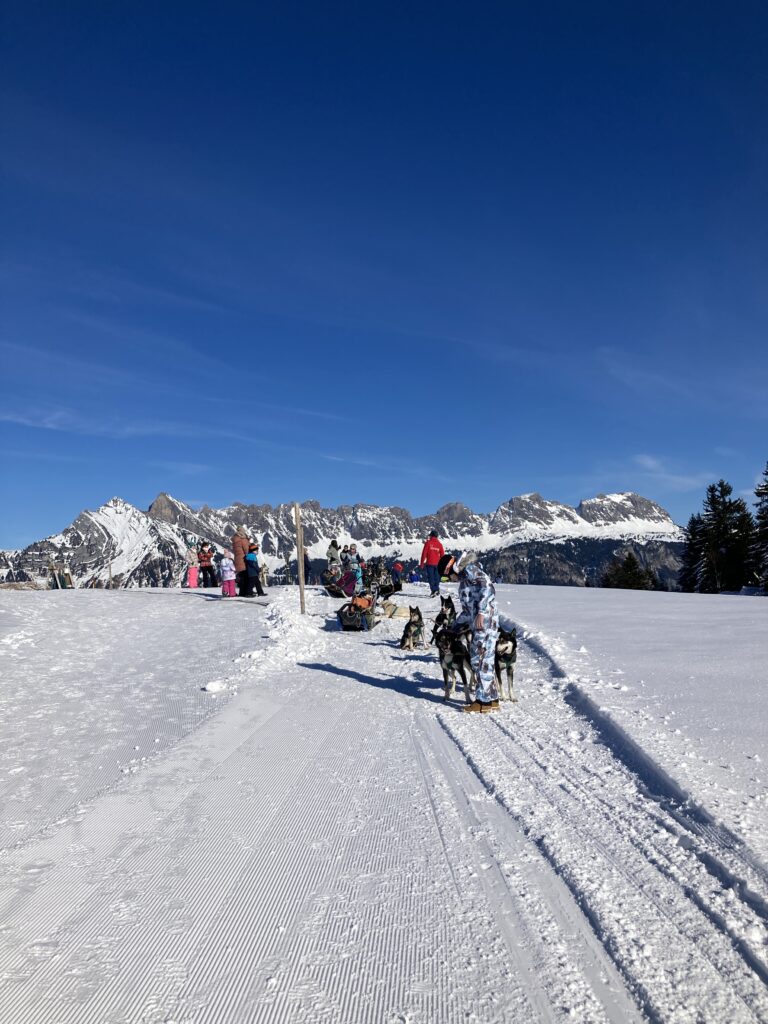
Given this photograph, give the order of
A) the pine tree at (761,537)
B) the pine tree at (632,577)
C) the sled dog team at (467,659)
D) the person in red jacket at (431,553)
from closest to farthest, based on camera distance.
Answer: the sled dog team at (467,659)
the person in red jacket at (431,553)
the pine tree at (761,537)
the pine tree at (632,577)

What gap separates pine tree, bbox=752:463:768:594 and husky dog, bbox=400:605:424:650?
32.1 m

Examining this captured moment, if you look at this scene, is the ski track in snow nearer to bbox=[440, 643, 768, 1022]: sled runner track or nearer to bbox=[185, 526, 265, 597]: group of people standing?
bbox=[440, 643, 768, 1022]: sled runner track

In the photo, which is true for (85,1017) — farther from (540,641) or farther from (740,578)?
(740,578)

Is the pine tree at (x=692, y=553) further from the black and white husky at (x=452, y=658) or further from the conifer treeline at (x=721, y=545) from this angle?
the black and white husky at (x=452, y=658)

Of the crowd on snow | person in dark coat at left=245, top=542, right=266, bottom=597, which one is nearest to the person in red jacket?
the crowd on snow

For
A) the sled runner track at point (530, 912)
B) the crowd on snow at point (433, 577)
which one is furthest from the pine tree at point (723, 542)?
the sled runner track at point (530, 912)

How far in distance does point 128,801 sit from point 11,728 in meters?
3.36

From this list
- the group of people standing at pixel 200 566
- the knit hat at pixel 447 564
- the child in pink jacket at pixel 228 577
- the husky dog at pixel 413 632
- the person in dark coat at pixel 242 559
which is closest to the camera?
the knit hat at pixel 447 564

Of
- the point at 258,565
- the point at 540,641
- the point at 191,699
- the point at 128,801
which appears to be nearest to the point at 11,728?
the point at 191,699

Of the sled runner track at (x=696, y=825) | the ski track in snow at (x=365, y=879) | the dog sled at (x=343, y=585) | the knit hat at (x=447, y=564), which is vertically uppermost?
the knit hat at (x=447, y=564)

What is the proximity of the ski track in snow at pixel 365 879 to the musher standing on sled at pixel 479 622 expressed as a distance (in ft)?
1.10

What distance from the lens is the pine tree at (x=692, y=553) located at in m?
46.2

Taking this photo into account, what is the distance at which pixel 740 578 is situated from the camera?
141ft

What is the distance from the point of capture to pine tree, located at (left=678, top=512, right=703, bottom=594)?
4620 cm
